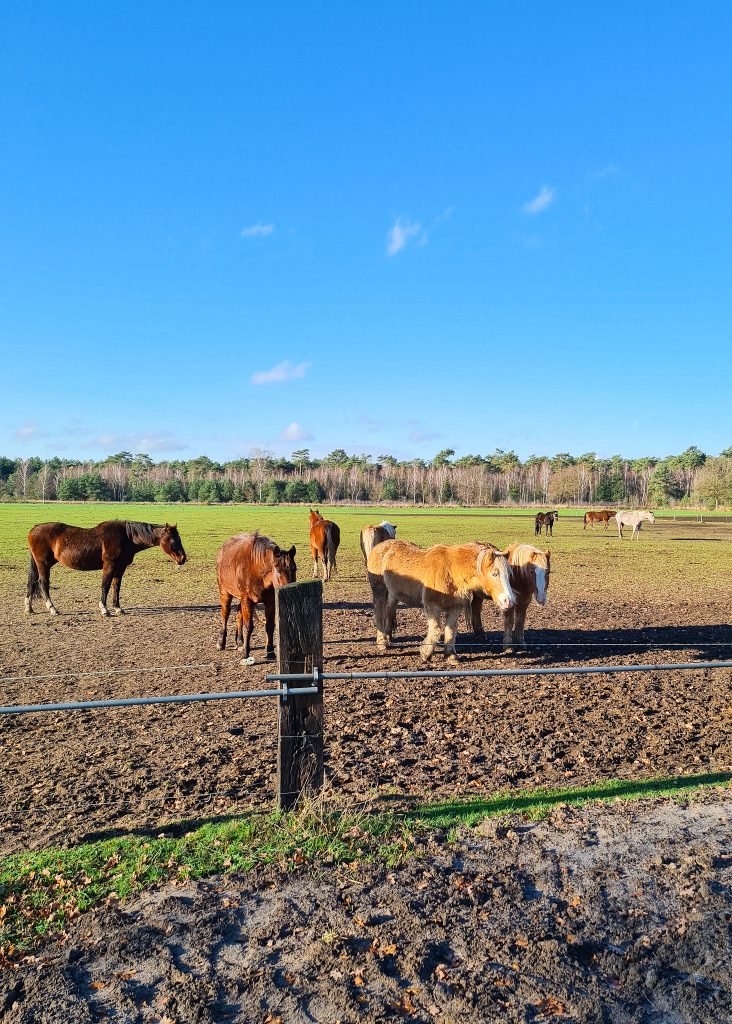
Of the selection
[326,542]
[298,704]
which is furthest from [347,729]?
[326,542]

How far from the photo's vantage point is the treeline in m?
127

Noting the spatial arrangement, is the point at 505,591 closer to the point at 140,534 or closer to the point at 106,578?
the point at 140,534

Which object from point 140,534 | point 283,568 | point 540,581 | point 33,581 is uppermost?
point 140,534

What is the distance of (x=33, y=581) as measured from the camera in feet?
43.8

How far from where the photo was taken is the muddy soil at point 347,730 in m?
4.88

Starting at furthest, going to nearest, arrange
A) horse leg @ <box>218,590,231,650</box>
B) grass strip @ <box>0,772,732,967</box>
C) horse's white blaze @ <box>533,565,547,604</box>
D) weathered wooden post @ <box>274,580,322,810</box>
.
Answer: horse leg @ <box>218,590,231,650</box>
horse's white blaze @ <box>533,565,547,604</box>
weathered wooden post @ <box>274,580,322,810</box>
grass strip @ <box>0,772,732,967</box>

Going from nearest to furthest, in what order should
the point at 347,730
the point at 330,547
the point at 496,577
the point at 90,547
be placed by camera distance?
the point at 347,730, the point at 496,577, the point at 90,547, the point at 330,547

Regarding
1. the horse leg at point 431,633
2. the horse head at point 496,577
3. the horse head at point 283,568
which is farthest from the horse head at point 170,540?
the horse head at point 496,577

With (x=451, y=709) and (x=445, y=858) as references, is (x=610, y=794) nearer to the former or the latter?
(x=445, y=858)

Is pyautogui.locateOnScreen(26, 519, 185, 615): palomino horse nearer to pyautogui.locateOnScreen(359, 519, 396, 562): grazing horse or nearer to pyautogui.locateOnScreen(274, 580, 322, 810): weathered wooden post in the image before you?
pyautogui.locateOnScreen(359, 519, 396, 562): grazing horse

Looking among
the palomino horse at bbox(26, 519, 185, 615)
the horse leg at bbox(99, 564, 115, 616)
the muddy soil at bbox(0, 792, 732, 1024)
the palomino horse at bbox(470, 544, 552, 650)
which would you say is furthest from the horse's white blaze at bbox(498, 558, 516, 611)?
the horse leg at bbox(99, 564, 115, 616)

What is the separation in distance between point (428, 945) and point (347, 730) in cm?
343

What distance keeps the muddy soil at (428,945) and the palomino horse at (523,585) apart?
5.86 metres

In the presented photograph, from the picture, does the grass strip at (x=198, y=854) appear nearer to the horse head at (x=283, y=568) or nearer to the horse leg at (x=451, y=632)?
the horse head at (x=283, y=568)
